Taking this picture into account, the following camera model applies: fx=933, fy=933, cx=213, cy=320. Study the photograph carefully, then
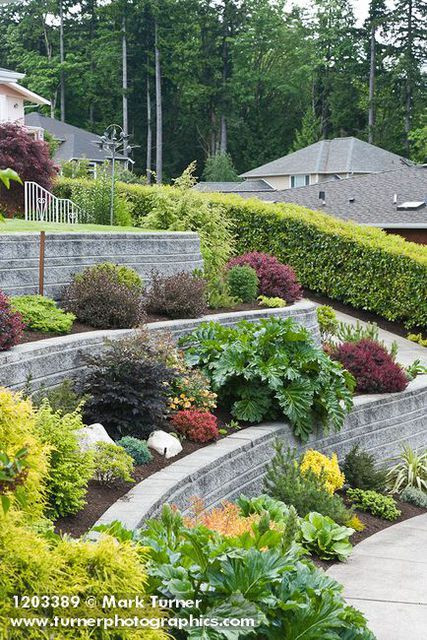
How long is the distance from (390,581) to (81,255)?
5.58 meters

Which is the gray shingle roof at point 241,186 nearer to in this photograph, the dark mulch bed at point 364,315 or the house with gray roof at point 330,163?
the house with gray roof at point 330,163

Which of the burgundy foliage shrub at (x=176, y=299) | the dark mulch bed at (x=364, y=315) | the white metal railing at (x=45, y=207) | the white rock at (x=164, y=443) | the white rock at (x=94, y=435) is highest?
the white metal railing at (x=45, y=207)

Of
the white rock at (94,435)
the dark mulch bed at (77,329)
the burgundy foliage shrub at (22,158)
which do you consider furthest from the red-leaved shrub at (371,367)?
the burgundy foliage shrub at (22,158)

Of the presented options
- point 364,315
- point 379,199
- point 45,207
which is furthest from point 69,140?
point 364,315

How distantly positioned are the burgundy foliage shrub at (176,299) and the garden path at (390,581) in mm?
3511

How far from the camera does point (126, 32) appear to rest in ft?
169

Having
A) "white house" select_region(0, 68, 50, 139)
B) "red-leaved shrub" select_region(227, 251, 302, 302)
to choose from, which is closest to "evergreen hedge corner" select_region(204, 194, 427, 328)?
A: "red-leaved shrub" select_region(227, 251, 302, 302)

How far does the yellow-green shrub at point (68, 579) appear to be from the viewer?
3.59 m

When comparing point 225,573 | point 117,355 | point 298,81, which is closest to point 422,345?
point 117,355

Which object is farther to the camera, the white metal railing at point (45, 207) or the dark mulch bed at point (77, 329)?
the white metal railing at point (45, 207)

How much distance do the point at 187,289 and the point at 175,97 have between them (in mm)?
46401

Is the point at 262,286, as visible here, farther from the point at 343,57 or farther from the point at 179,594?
the point at 343,57

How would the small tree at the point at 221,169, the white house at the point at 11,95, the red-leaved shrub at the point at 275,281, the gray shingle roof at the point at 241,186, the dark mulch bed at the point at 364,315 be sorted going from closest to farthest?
the red-leaved shrub at the point at 275,281, the dark mulch bed at the point at 364,315, the white house at the point at 11,95, the gray shingle roof at the point at 241,186, the small tree at the point at 221,169

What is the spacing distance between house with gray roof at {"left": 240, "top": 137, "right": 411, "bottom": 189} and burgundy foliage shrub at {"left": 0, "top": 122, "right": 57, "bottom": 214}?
26.1 metres
